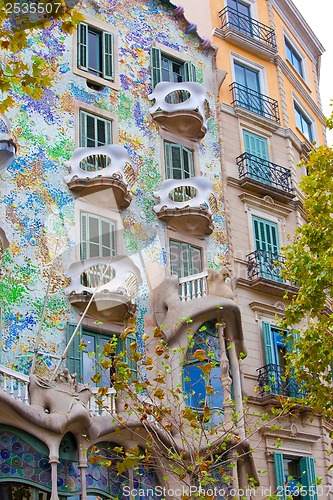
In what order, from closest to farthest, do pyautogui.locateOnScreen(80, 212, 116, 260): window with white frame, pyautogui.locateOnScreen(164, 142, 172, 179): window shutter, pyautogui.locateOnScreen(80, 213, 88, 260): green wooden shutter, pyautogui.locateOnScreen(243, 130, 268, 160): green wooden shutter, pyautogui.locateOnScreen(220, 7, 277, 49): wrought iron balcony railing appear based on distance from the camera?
1. pyautogui.locateOnScreen(80, 213, 88, 260): green wooden shutter
2. pyautogui.locateOnScreen(80, 212, 116, 260): window with white frame
3. pyautogui.locateOnScreen(164, 142, 172, 179): window shutter
4. pyautogui.locateOnScreen(243, 130, 268, 160): green wooden shutter
5. pyautogui.locateOnScreen(220, 7, 277, 49): wrought iron balcony railing

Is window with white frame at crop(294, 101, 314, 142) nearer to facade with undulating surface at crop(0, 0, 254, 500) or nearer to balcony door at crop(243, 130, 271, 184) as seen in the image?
balcony door at crop(243, 130, 271, 184)

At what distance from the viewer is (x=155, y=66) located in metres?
23.4

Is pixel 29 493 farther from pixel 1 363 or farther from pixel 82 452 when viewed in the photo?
pixel 1 363

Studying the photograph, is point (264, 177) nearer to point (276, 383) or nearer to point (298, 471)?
point (276, 383)

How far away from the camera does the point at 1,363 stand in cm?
1669

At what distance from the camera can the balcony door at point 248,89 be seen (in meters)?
25.8

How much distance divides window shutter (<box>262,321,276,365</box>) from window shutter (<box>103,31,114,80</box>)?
784 centimetres

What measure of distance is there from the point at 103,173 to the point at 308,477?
937cm

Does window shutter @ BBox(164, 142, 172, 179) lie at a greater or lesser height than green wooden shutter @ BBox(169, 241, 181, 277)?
greater

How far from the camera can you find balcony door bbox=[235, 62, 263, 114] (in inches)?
1017

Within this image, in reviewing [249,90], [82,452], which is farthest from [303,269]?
[249,90]

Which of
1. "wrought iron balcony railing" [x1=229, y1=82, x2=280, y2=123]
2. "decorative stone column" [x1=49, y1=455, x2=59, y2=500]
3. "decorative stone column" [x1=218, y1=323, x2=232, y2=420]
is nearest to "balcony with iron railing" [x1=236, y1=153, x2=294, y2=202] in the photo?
"wrought iron balcony railing" [x1=229, y1=82, x2=280, y2=123]

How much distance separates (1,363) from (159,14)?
A: 41.3 ft

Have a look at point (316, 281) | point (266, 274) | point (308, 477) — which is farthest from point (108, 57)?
point (308, 477)
